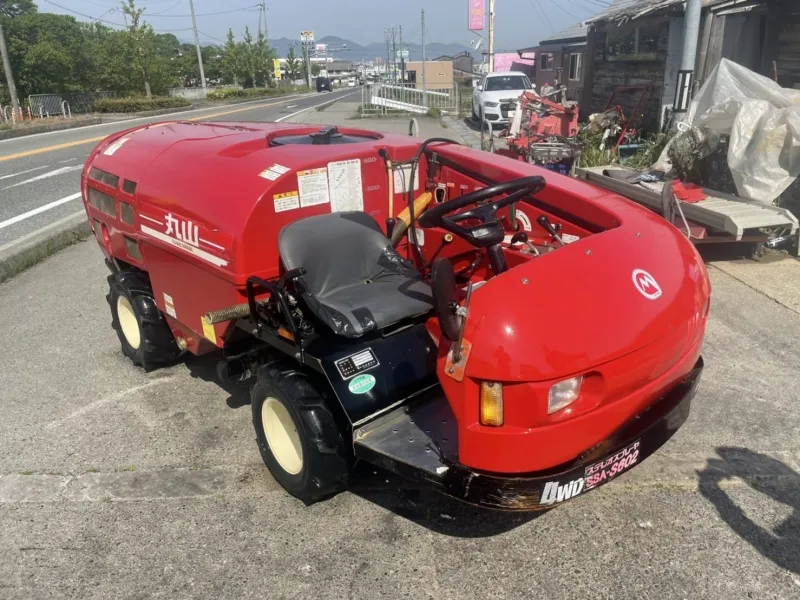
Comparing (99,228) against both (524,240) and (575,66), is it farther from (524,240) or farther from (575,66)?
(575,66)

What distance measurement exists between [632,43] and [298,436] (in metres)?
14.2

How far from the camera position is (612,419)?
241 cm

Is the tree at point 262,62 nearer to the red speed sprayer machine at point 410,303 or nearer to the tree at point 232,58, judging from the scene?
the tree at point 232,58

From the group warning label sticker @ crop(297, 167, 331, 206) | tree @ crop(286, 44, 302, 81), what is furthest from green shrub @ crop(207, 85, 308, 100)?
warning label sticker @ crop(297, 167, 331, 206)

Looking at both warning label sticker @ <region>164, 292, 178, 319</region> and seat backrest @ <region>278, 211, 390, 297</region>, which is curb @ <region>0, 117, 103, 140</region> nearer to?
warning label sticker @ <region>164, 292, 178, 319</region>

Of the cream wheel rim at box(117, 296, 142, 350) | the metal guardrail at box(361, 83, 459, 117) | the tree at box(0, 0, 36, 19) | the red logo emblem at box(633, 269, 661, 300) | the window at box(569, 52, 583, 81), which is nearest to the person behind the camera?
the red logo emblem at box(633, 269, 661, 300)

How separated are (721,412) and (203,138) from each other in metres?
3.63

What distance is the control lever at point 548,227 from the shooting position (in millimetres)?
3219

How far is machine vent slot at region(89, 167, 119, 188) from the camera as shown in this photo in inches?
170

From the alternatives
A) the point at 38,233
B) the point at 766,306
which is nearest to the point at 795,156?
the point at 766,306

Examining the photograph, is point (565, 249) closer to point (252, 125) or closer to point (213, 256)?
point (213, 256)

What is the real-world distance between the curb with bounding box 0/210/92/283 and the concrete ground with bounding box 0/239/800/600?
10.5 ft

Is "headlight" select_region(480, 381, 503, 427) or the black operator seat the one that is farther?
the black operator seat

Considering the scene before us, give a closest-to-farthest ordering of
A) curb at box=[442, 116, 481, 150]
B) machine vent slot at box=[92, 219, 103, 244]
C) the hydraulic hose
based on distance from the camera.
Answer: the hydraulic hose
machine vent slot at box=[92, 219, 103, 244]
curb at box=[442, 116, 481, 150]
